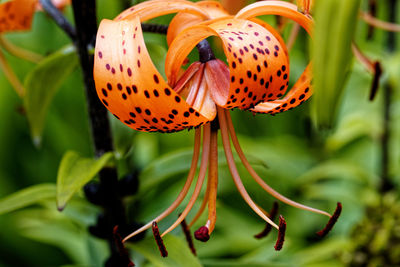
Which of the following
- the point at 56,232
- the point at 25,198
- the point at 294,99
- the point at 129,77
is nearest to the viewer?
the point at 129,77

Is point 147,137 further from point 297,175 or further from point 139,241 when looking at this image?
point 139,241

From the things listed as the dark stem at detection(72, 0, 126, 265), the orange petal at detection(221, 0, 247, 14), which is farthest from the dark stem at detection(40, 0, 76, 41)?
the orange petal at detection(221, 0, 247, 14)

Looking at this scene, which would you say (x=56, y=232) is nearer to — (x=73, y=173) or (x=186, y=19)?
(x=73, y=173)

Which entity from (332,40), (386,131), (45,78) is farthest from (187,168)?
(386,131)

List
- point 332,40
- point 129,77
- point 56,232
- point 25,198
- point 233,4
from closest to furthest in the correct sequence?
1. point 332,40
2. point 129,77
3. point 25,198
4. point 233,4
5. point 56,232

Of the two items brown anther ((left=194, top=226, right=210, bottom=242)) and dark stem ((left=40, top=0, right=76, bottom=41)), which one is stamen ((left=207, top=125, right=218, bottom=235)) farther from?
dark stem ((left=40, top=0, right=76, bottom=41))

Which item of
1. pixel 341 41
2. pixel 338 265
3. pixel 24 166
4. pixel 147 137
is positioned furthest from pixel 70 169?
pixel 24 166

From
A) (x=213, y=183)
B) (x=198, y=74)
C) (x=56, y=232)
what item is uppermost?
(x=198, y=74)

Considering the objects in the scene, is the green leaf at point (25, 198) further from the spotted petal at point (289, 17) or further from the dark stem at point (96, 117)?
the spotted petal at point (289, 17)
